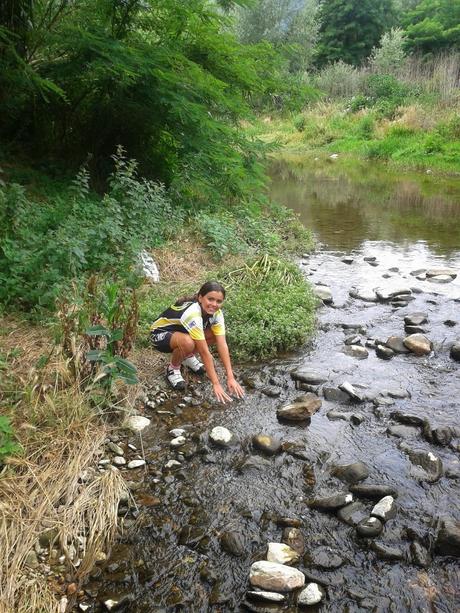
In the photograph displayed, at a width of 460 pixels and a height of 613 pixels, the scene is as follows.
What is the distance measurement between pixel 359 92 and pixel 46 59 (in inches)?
993

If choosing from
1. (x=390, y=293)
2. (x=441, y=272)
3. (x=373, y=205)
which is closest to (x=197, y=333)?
(x=390, y=293)

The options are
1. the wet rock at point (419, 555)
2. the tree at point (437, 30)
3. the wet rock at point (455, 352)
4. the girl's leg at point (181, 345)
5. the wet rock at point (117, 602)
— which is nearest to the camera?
the wet rock at point (117, 602)

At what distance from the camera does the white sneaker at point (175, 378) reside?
14.1 ft

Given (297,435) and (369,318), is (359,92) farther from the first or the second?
(297,435)

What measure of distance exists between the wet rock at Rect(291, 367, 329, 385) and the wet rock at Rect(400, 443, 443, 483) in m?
1.16

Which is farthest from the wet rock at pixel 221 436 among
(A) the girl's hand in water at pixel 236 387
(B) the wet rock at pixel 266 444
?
(A) the girl's hand in water at pixel 236 387

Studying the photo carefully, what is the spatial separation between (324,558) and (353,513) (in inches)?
15.5

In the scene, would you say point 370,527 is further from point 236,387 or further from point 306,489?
point 236,387

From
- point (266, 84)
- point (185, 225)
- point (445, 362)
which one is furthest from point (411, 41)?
point (445, 362)

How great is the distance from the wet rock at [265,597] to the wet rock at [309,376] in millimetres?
2291

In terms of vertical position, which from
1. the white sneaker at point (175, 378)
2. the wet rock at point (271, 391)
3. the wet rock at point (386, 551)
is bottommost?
the wet rock at point (386, 551)

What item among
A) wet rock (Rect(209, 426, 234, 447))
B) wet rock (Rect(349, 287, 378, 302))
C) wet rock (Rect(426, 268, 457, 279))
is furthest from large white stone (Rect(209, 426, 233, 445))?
wet rock (Rect(426, 268, 457, 279))

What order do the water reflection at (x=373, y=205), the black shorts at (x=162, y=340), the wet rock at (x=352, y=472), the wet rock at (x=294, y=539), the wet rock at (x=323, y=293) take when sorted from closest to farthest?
the wet rock at (x=294, y=539) < the wet rock at (x=352, y=472) < the black shorts at (x=162, y=340) < the wet rock at (x=323, y=293) < the water reflection at (x=373, y=205)

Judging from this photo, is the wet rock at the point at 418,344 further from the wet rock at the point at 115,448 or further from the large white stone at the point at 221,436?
the wet rock at the point at 115,448
